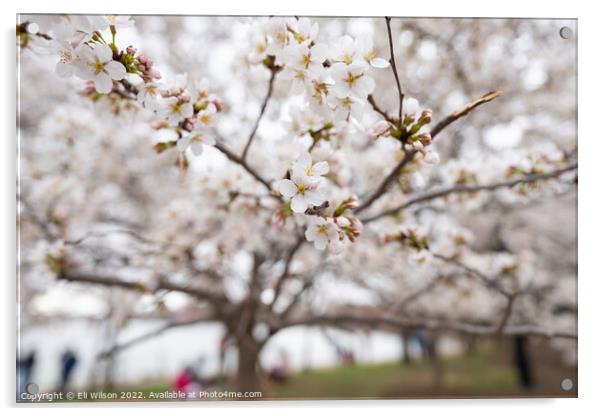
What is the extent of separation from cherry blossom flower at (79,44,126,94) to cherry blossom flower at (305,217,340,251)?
37cm

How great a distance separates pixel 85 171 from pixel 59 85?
2.48 ft

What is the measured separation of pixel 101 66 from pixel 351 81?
381mm

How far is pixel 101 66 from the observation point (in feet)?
2.38

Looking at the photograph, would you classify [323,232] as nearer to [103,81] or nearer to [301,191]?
[301,191]

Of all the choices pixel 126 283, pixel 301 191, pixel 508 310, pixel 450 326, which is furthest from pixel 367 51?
pixel 126 283

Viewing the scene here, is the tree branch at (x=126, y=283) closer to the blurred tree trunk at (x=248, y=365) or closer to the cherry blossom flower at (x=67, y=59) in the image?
the blurred tree trunk at (x=248, y=365)

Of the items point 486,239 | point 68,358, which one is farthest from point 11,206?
point 486,239

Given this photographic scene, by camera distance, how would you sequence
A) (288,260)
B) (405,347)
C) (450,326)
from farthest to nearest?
(405,347) < (450,326) < (288,260)

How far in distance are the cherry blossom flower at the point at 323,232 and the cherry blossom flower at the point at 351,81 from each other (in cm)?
20

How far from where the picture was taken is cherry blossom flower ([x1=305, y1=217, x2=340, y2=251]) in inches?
29.5

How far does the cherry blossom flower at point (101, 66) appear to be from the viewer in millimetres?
708

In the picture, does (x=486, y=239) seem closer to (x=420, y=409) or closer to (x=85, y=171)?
(x=420, y=409)

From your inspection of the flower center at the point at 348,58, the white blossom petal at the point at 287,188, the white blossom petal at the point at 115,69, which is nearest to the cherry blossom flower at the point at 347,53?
the flower center at the point at 348,58
